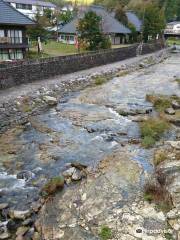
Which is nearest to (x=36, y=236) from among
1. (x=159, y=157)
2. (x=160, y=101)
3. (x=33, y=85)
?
(x=159, y=157)

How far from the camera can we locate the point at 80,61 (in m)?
37.6

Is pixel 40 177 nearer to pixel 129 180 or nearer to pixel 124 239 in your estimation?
pixel 129 180

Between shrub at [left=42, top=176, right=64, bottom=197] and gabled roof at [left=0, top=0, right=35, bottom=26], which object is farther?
gabled roof at [left=0, top=0, right=35, bottom=26]

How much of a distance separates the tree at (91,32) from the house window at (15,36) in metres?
10.4

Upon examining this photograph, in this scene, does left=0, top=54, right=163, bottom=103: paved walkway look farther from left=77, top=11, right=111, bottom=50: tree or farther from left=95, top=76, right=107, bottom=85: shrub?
left=77, top=11, right=111, bottom=50: tree

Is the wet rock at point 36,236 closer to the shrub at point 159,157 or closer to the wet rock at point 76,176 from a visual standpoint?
the wet rock at point 76,176

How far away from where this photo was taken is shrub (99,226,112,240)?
1028 cm

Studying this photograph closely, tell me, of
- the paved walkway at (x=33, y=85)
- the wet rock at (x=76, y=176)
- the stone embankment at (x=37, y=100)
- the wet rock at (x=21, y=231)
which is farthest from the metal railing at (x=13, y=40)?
the wet rock at (x=21, y=231)

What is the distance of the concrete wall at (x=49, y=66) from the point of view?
1057 inches

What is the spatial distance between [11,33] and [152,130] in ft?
73.1

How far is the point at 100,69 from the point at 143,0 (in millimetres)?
72009

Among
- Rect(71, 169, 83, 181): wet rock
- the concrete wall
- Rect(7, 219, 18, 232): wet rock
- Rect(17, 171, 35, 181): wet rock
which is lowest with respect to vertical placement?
Rect(7, 219, 18, 232): wet rock

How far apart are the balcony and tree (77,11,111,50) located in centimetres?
1002

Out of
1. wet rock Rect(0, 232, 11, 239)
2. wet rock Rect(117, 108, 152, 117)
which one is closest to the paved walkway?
wet rock Rect(117, 108, 152, 117)
